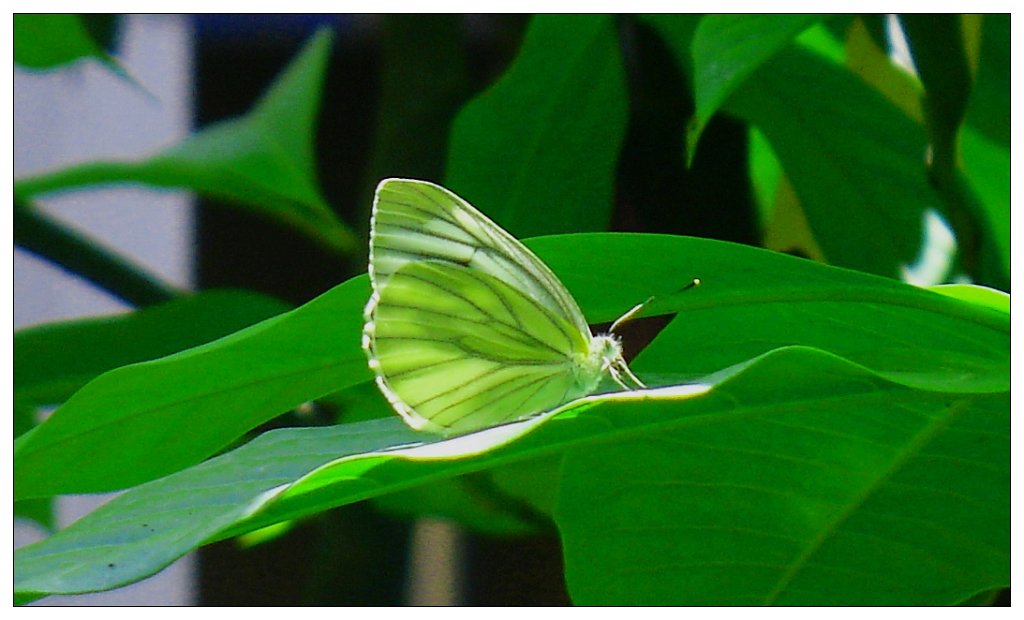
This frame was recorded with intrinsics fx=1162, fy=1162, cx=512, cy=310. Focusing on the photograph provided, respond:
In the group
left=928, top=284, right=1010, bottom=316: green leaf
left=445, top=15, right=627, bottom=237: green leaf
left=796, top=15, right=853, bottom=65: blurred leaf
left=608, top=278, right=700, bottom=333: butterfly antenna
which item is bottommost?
left=928, top=284, right=1010, bottom=316: green leaf

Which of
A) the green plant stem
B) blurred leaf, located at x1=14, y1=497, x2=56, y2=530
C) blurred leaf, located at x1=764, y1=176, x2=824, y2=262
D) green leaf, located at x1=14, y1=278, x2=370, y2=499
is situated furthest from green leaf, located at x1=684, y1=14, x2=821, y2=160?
blurred leaf, located at x1=14, y1=497, x2=56, y2=530

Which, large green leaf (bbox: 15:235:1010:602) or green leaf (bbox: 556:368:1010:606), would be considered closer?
large green leaf (bbox: 15:235:1010:602)

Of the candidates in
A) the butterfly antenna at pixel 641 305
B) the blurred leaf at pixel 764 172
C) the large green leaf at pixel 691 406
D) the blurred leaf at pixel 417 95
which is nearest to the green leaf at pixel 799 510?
the large green leaf at pixel 691 406

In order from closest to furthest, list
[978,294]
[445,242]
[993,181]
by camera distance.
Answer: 1. [978,294]
2. [445,242]
3. [993,181]

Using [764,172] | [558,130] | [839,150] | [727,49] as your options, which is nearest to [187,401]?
[727,49]

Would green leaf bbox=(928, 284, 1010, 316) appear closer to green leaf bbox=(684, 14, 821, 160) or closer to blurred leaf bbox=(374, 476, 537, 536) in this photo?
green leaf bbox=(684, 14, 821, 160)

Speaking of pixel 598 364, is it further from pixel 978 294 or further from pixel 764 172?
pixel 764 172
